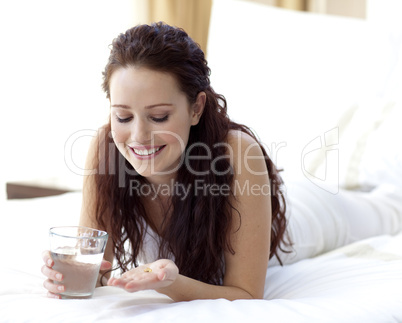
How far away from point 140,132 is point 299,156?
1359 mm

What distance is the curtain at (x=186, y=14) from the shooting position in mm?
3506

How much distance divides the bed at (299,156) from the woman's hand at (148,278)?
2.2 inches

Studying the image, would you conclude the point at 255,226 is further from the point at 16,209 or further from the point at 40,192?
the point at 40,192

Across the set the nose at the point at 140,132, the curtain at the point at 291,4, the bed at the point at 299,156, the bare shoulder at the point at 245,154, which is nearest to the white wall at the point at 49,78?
the bed at the point at 299,156

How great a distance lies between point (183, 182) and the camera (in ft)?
5.33

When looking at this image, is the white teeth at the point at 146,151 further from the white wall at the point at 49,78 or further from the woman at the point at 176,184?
the white wall at the point at 49,78

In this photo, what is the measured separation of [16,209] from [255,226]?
100cm

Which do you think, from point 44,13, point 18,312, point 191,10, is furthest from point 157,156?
point 191,10

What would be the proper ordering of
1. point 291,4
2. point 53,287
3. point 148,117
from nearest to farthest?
point 53,287, point 148,117, point 291,4

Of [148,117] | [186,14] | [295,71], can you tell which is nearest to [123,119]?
[148,117]

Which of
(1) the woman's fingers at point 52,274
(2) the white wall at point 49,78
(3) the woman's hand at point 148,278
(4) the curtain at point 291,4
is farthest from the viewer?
(4) the curtain at point 291,4

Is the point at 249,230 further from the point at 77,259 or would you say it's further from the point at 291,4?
the point at 291,4

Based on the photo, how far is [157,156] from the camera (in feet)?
4.82

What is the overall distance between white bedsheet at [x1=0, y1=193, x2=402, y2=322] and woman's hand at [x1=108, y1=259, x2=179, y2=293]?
0.18 feet
